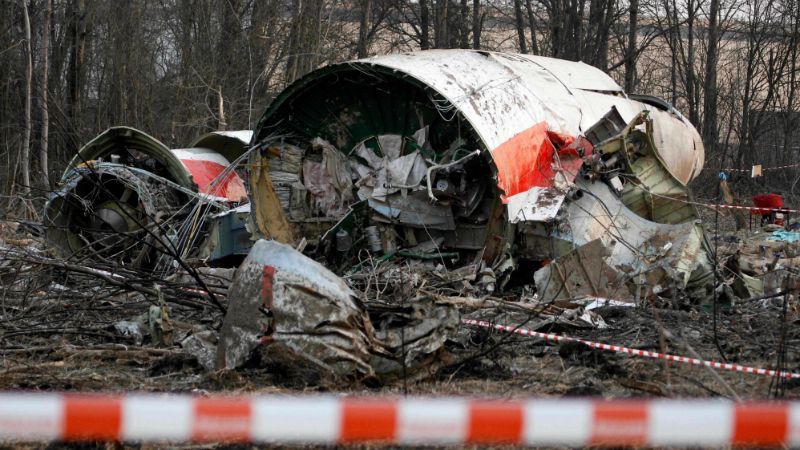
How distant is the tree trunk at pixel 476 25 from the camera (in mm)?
27438

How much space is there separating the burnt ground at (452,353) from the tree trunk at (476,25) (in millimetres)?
20463

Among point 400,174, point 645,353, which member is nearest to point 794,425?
point 645,353

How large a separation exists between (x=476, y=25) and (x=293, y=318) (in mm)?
23728

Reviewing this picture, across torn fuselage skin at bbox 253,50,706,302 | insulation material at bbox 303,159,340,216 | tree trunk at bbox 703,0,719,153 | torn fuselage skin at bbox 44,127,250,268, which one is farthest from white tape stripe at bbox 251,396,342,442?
tree trunk at bbox 703,0,719,153

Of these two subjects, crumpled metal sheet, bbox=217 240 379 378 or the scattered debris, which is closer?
crumpled metal sheet, bbox=217 240 379 378

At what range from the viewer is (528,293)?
8.82 m

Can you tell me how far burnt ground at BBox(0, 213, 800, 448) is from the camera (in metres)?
5.06

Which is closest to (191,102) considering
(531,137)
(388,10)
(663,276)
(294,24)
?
(294,24)

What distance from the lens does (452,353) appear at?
5699 mm

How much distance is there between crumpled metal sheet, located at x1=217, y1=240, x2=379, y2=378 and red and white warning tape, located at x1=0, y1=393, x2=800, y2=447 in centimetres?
194

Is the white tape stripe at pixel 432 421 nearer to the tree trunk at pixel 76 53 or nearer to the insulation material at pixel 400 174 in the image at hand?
the insulation material at pixel 400 174

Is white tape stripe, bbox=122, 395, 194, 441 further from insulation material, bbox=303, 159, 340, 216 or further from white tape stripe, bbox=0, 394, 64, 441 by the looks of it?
insulation material, bbox=303, 159, 340, 216

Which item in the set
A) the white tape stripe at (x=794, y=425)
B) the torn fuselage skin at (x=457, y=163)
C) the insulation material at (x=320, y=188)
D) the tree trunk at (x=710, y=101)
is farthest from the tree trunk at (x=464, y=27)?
the white tape stripe at (x=794, y=425)

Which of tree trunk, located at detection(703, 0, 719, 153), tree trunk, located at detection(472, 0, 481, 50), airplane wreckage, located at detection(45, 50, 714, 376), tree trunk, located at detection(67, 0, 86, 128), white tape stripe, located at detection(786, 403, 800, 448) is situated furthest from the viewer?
tree trunk, located at detection(472, 0, 481, 50)
